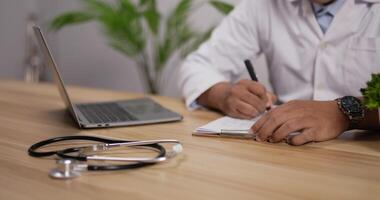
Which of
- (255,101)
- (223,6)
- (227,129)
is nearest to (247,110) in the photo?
(255,101)

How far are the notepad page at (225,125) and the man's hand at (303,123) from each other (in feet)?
0.25

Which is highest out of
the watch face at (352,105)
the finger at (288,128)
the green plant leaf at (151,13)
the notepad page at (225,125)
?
the green plant leaf at (151,13)

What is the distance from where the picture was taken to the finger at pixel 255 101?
41.5 inches

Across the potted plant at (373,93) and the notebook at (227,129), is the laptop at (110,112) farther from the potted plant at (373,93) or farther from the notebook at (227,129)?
the potted plant at (373,93)

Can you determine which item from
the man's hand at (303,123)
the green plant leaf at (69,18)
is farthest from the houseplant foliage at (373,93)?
the green plant leaf at (69,18)

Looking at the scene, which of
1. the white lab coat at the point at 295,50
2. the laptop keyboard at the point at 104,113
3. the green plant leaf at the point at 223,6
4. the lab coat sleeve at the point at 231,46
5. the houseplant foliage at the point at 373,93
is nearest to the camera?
the houseplant foliage at the point at 373,93

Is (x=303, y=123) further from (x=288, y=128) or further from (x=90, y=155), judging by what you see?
(x=90, y=155)

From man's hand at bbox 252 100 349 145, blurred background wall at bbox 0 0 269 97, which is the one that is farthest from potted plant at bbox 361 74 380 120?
blurred background wall at bbox 0 0 269 97

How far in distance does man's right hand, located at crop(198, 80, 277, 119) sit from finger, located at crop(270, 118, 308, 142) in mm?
211

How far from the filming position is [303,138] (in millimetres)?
824

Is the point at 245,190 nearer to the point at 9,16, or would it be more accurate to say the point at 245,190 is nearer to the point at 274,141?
the point at 274,141

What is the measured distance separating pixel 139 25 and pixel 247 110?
133 centimetres

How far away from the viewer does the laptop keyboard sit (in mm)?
996

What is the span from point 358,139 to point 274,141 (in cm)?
19
